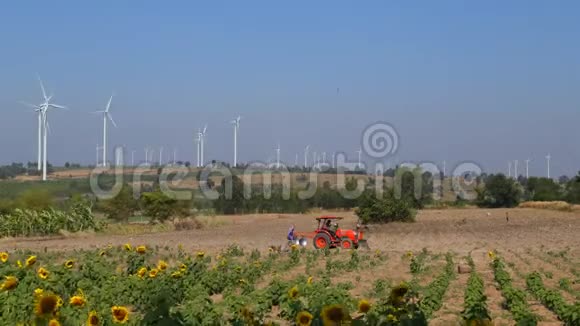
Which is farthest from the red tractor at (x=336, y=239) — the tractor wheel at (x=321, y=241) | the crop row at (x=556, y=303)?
the crop row at (x=556, y=303)

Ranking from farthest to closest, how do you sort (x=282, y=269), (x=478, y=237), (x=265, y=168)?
(x=265, y=168)
(x=478, y=237)
(x=282, y=269)

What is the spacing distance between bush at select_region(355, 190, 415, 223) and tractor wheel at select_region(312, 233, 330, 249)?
1814 cm

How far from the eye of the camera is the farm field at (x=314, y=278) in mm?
10562

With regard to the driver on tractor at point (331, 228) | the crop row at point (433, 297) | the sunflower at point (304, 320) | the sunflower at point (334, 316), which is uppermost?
the sunflower at point (334, 316)

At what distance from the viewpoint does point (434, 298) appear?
14336 millimetres

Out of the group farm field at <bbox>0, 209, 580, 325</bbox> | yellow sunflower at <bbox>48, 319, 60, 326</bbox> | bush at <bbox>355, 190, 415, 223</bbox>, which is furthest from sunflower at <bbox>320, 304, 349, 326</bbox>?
bush at <bbox>355, 190, 415, 223</bbox>

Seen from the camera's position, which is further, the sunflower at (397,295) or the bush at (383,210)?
the bush at (383,210)

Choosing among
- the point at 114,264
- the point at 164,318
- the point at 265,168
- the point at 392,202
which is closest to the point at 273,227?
the point at 392,202

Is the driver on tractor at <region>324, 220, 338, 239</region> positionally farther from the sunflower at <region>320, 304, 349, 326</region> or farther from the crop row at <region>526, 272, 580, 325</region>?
the sunflower at <region>320, 304, 349, 326</region>

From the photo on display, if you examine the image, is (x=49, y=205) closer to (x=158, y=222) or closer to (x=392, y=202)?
(x=158, y=222)

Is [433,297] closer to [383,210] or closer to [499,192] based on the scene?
[383,210]

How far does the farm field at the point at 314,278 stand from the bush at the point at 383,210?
17.0ft

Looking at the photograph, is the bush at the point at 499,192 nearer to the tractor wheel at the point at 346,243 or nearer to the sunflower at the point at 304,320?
the tractor wheel at the point at 346,243

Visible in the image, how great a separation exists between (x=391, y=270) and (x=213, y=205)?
4694cm
